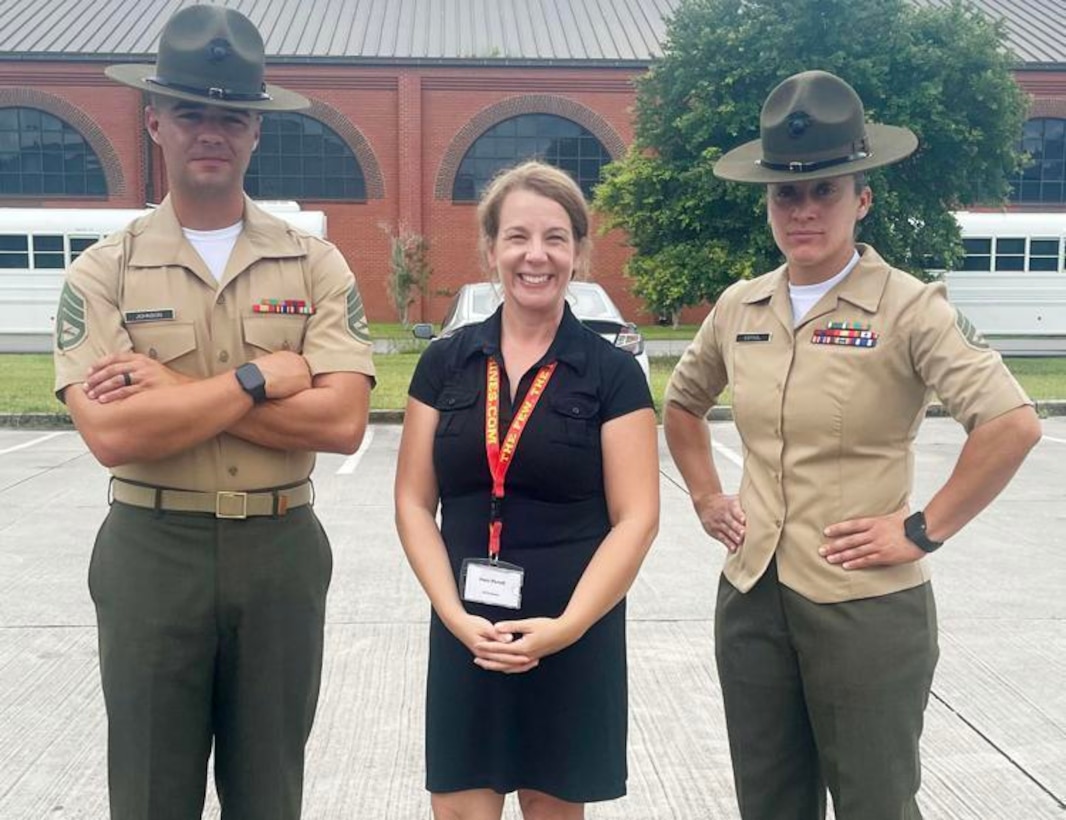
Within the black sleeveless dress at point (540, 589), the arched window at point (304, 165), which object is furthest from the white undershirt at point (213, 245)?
the arched window at point (304, 165)

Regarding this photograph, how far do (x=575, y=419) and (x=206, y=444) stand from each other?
870 millimetres

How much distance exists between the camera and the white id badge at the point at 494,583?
249 cm

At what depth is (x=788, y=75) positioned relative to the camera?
20.5 m

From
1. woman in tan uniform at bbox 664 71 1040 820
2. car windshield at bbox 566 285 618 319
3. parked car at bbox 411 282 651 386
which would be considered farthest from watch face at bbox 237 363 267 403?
car windshield at bbox 566 285 618 319

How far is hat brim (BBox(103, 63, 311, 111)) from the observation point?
8.36 ft

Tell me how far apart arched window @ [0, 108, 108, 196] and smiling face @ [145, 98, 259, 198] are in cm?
3091

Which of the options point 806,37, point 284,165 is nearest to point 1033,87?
point 806,37

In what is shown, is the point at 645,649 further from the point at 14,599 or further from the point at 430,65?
the point at 430,65

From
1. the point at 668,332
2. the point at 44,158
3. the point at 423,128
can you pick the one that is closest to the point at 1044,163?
the point at 668,332

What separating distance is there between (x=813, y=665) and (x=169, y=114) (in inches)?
78.5

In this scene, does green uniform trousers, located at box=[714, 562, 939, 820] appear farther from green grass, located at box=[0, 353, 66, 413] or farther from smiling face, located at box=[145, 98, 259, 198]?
green grass, located at box=[0, 353, 66, 413]

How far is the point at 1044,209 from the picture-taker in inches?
1284

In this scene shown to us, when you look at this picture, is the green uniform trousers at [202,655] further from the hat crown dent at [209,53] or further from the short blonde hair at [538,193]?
the hat crown dent at [209,53]

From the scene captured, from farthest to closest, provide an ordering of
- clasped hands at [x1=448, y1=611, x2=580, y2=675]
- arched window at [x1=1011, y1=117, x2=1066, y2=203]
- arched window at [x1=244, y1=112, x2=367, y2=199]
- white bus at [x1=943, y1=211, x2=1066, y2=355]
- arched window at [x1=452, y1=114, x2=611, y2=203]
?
arched window at [x1=1011, y1=117, x2=1066, y2=203] < arched window at [x1=452, y1=114, x2=611, y2=203] < arched window at [x1=244, y1=112, x2=367, y2=199] < white bus at [x1=943, y1=211, x2=1066, y2=355] < clasped hands at [x1=448, y1=611, x2=580, y2=675]
